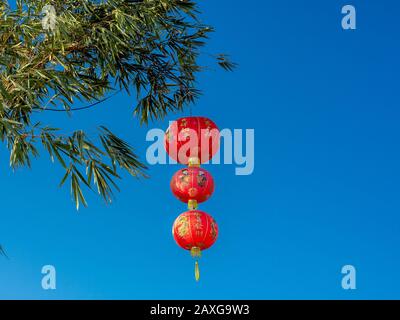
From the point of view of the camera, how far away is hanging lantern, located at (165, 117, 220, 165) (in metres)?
6.75

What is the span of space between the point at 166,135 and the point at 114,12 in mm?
1686

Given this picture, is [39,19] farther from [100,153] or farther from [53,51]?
[100,153]

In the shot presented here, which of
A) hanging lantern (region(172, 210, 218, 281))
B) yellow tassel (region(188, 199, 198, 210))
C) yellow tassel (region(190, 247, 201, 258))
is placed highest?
yellow tassel (region(188, 199, 198, 210))

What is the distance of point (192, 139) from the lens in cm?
676

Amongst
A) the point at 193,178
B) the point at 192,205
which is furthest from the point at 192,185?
the point at 192,205

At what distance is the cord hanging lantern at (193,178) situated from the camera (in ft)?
22.2

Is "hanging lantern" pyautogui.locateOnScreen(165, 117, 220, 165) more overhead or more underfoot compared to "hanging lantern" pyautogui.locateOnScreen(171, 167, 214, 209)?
more overhead

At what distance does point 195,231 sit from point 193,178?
552 millimetres

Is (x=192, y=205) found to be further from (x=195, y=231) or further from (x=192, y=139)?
(x=192, y=139)

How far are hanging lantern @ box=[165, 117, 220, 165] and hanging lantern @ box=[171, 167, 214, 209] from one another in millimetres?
123

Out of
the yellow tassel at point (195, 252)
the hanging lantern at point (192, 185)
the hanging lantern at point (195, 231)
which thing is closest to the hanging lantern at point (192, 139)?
the hanging lantern at point (192, 185)

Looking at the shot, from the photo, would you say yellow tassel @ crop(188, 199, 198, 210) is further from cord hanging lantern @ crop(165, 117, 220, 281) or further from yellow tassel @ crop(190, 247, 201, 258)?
yellow tassel @ crop(190, 247, 201, 258)

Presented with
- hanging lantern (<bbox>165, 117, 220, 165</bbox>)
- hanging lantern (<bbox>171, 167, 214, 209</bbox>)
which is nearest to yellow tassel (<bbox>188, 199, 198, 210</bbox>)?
hanging lantern (<bbox>171, 167, 214, 209</bbox>)
